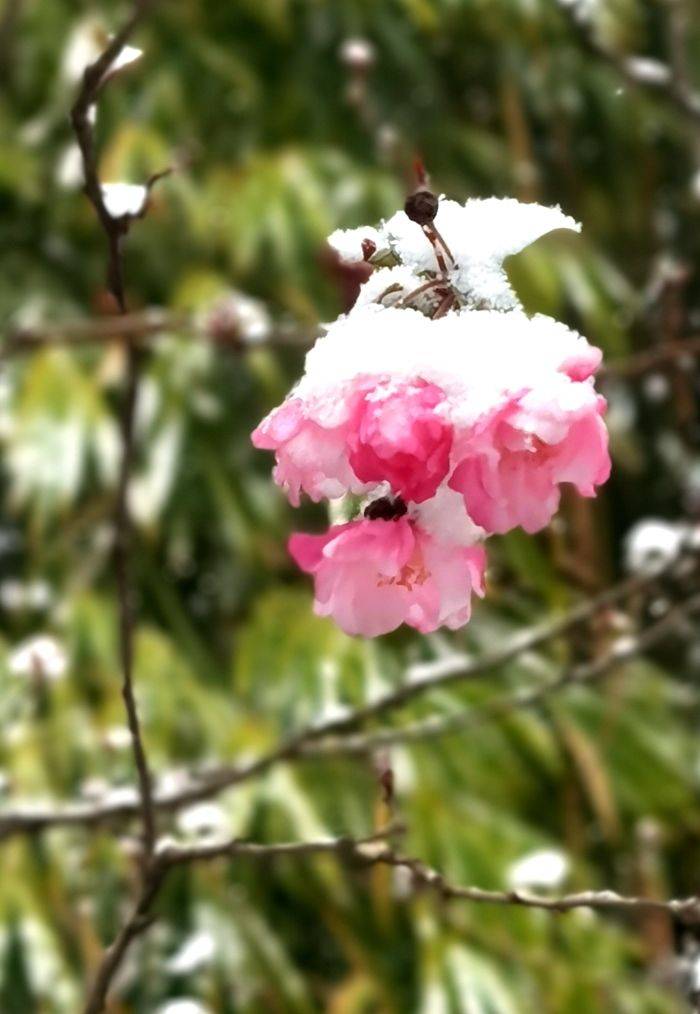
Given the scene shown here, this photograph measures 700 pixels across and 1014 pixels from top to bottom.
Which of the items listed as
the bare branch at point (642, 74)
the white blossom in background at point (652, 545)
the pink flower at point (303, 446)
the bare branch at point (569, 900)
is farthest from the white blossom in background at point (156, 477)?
the pink flower at point (303, 446)

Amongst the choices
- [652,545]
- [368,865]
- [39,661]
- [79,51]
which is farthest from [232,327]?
[79,51]

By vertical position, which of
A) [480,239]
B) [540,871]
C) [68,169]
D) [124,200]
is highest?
[68,169]

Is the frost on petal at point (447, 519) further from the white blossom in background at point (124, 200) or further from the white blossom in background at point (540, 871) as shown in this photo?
the white blossom in background at point (540, 871)

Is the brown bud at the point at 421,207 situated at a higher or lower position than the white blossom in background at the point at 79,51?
lower

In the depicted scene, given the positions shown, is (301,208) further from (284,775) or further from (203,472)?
(284,775)

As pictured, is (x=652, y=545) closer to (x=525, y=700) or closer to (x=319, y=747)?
(x=525, y=700)

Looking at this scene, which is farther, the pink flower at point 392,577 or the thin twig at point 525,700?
the thin twig at point 525,700

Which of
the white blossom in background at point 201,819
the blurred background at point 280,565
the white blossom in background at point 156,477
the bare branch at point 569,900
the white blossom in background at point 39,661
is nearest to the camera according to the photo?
the bare branch at point 569,900
